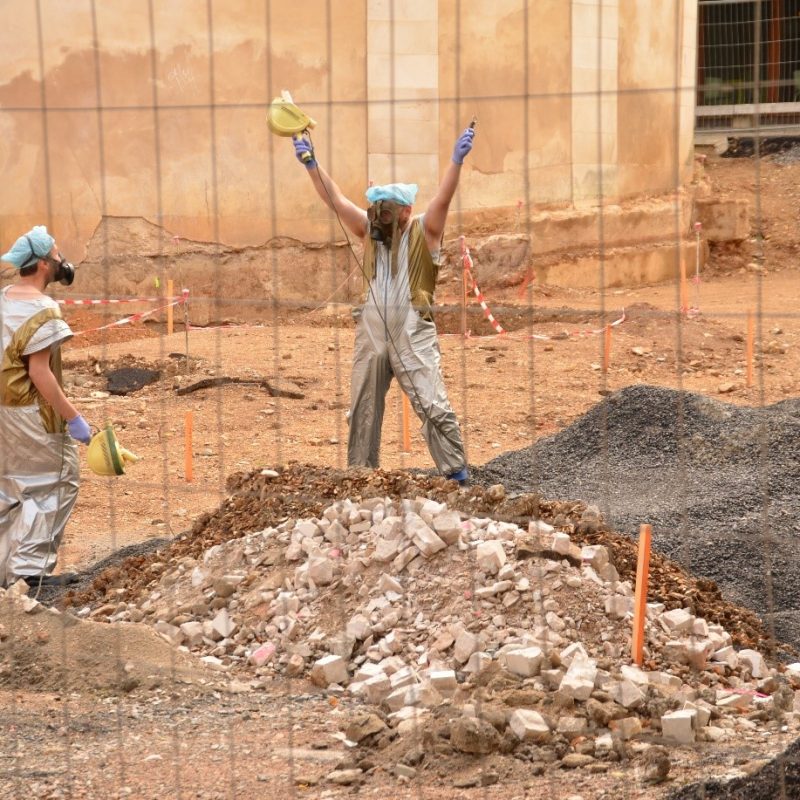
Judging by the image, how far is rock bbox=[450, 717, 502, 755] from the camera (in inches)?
176

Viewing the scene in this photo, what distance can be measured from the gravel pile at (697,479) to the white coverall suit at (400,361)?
2.13 ft

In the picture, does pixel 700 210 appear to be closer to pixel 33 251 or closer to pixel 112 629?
pixel 33 251

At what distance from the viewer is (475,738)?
447cm

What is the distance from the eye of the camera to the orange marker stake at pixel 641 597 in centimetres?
495

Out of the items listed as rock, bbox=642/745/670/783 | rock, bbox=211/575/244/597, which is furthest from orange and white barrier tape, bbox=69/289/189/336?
rock, bbox=642/745/670/783

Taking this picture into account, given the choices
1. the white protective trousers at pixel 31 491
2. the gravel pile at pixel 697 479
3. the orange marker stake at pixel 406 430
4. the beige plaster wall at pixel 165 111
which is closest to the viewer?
the gravel pile at pixel 697 479

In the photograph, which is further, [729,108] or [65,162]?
[729,108]

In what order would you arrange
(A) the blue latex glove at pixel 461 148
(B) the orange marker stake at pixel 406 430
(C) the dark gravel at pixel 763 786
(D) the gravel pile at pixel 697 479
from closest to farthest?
1. (C) the dark gravel at pixel 763 786
2. (D) the gravel pile at pixel 697 479
3. (A) the blue latex glove at pixel 461 148
4. (B) the orange marker stake at pixel 406 430

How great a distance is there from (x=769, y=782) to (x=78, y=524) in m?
5.24

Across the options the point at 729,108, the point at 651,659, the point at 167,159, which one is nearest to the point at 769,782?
the point at 651,659

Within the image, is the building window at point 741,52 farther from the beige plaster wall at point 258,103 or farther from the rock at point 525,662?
the rock at point 525,662

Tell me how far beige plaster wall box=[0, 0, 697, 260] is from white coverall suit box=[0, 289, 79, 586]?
6.98 meters

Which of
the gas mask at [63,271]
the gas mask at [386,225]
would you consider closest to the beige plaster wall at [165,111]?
the gas mask at [386,225]

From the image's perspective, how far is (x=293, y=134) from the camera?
7242 millimetres
